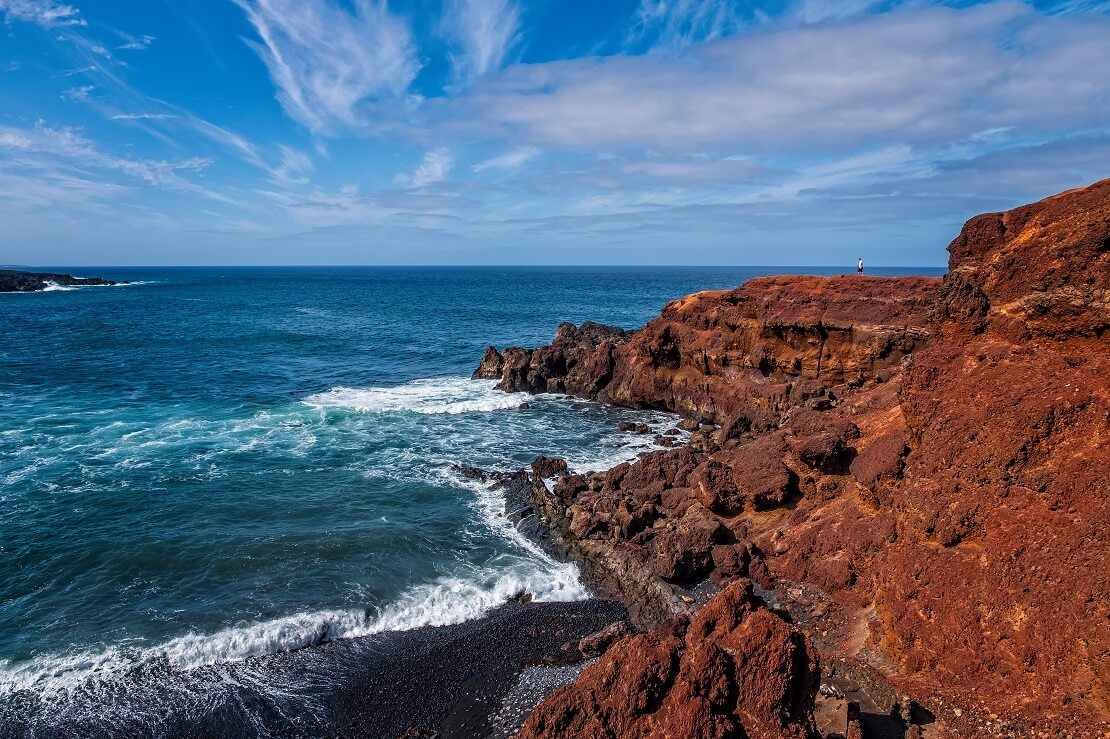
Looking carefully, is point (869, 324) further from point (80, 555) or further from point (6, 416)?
point (6, 416)

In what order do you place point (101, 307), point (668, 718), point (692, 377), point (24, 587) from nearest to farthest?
point (668, 718) < point (24, 587) < point (692, 377) < point (101, 307)

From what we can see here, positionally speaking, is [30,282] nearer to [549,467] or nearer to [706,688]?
[549,467]

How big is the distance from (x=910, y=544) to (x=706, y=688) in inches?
256

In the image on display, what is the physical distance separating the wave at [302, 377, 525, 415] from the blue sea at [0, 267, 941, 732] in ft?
0.88

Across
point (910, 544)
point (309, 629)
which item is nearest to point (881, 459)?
point (910, 544)

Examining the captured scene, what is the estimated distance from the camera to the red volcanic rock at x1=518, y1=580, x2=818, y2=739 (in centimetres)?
792

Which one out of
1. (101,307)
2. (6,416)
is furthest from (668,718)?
(101,307)

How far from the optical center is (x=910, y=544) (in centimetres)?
1198

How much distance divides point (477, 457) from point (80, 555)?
15.2 meters

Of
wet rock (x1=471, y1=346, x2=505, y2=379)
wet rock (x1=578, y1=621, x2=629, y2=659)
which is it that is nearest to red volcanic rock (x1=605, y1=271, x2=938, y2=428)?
wet rock (x1=471, y1=346, x2=505, y2=379)

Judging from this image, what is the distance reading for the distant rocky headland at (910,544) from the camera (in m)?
8.41

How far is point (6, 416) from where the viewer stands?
3369cm

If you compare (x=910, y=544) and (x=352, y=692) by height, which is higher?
(x=910, y=544)

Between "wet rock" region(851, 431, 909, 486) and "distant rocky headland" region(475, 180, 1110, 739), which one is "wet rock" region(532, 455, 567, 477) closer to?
"distant rocky headland" region(475, 180, 1110, 739)
